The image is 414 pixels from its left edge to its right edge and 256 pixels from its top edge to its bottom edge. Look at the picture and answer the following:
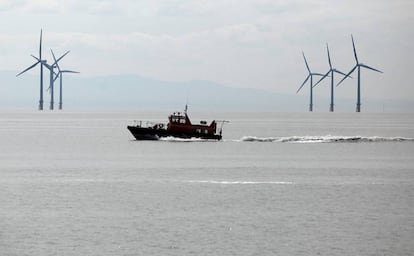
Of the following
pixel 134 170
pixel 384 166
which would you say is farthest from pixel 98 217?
pixel 384 166

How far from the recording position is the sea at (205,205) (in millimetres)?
53562

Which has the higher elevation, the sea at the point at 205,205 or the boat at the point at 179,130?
the boat at the point at 179,130

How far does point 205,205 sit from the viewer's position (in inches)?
2763

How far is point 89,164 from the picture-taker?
11375 centimetres

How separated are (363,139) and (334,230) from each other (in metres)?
126

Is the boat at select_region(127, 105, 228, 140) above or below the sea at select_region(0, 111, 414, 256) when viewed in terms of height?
above

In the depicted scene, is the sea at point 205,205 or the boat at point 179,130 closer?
the sea at point 205,205

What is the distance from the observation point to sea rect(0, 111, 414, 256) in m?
53.6

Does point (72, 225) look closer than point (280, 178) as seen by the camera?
Yes

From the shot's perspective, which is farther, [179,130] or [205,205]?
[179,130]

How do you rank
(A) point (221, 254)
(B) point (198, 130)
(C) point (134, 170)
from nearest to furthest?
(A) point (221, 254), (C) point (134, 170), (B) point (198, 130)

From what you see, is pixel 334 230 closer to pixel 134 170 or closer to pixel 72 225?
pixel 72 225

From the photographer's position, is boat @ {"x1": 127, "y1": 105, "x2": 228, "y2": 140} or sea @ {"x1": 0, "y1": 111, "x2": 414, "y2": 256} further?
boat @ {"x1": 127, "y1": 105, "x2": 228, "y2": 140}

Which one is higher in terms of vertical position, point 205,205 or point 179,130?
point 179,130
